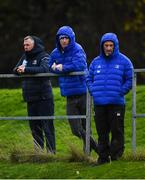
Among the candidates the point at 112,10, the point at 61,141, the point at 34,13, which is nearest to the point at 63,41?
the point at 61,141

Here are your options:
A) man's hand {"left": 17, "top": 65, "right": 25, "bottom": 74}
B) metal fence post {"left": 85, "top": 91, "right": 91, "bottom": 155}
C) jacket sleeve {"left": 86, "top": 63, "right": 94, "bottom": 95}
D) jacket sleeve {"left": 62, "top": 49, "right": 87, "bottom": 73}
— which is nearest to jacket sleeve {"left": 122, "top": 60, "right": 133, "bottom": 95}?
jacket sleeve {"left": 86, "top": 63, "right": 94, "bottom": 95}

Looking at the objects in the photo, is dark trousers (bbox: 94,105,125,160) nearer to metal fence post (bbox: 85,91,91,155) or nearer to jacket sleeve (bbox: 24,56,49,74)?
metal fence post (bbox: 85,91,91,155)

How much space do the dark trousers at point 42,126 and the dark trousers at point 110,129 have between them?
114cm

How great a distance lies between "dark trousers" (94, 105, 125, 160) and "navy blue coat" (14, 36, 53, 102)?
1236 mm

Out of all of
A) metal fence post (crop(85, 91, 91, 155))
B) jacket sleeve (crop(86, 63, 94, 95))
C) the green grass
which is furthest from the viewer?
metal fence post (crop(85, 91, 91, 155))

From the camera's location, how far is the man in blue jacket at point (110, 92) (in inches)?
588

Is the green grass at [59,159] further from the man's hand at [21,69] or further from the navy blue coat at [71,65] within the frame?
the man's hand at [21,69]

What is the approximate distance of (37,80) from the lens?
16062mm

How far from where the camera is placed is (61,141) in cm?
1625

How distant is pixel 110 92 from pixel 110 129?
0.57m

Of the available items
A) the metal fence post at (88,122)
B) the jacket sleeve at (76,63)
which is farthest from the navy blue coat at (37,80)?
the metal fence post at (88,122)

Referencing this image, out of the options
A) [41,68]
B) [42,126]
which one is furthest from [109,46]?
[42,126]

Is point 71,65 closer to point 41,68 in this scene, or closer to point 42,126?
point 41,68

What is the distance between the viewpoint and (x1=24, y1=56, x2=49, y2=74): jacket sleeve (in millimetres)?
15914
